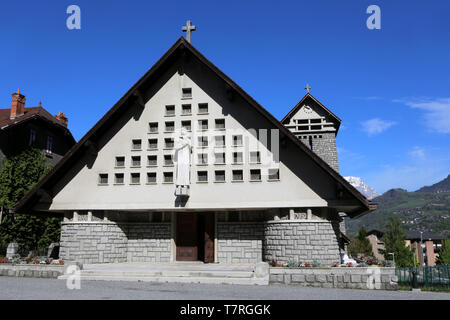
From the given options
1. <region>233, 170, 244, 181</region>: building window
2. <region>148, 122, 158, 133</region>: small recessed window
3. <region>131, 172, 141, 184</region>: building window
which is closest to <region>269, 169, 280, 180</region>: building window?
<region>233, 170, 244, 181</region>: building window

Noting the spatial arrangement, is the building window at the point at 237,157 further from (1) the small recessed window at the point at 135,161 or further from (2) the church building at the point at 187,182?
(1) the small recessed window at the point at 135,161

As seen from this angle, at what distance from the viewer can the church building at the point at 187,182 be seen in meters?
18.8

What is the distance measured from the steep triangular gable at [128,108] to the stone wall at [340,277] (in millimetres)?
4751

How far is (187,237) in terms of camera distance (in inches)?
846

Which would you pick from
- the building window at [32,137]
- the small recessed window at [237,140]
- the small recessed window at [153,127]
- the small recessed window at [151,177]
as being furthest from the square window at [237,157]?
the building window at [32,137]

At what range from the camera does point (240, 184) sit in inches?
775

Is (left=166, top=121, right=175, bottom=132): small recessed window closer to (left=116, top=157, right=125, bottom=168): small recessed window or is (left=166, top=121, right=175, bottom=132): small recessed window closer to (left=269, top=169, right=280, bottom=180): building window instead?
(left=116, top=157, right=125, bottom=168): small recessed window

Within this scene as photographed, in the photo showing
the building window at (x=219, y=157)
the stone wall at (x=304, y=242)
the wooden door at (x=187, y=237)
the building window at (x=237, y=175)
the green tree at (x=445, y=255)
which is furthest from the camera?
the green tree at (x=445, y=255)

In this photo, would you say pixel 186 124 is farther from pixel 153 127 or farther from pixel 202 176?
pixel 202 176

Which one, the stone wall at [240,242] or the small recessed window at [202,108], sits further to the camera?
the small recessed window at [202,108]

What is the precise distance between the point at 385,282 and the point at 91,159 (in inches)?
681

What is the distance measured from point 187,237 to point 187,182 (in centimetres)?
403
